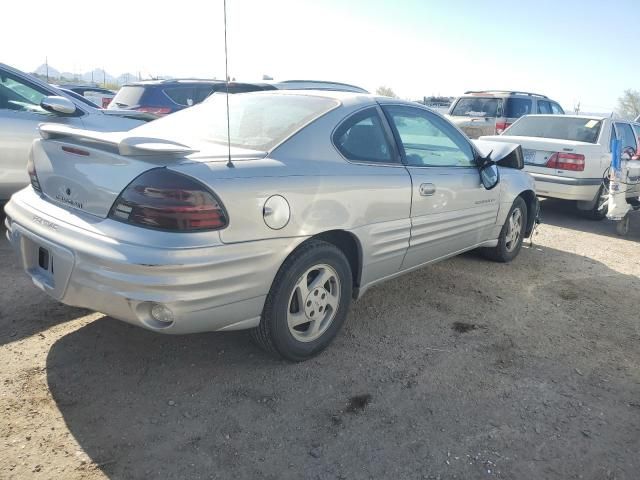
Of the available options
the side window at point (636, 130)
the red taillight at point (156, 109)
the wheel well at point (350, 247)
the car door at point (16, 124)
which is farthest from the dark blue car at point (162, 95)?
the side window at point (636, 130)

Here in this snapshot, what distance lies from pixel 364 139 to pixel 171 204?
4.74 ft

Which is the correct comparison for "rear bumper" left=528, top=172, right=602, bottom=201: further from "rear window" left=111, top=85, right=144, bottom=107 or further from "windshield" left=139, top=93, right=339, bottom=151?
"rear window" left=111, top=85, right=144, bottom=107

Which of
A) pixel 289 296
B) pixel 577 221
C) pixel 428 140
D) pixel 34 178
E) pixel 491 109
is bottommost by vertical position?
pixel 577 221

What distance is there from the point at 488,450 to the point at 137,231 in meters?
1.90

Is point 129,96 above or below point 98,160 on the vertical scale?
above

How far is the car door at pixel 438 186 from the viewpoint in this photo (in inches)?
142

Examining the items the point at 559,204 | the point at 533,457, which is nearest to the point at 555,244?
the point at 559,204

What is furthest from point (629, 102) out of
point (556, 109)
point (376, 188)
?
point (376, 188)

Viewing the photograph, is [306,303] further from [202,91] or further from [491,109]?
[491,109]

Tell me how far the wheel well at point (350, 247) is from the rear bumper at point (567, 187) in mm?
5018

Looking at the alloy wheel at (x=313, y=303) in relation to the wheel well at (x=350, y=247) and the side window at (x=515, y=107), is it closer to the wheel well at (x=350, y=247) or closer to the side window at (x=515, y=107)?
the wheel well at (x=350, y=247)

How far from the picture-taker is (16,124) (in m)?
5.04

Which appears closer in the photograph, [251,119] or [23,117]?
[251,119]

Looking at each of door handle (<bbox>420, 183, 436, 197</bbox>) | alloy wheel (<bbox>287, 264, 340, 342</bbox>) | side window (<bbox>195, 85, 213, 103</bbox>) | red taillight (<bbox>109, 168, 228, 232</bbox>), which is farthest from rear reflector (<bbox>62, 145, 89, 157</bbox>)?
side window (<bbox>195, 85, 213, 103</bbox>)
